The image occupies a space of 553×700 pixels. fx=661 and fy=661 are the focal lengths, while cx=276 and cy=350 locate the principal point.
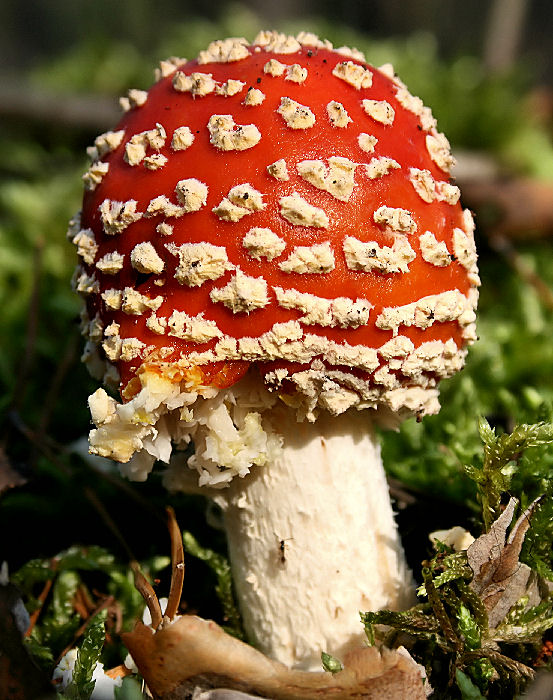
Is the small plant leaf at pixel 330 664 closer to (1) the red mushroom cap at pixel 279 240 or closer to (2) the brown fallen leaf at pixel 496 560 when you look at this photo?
(2) the brown fallen leaf at pixel 496 560

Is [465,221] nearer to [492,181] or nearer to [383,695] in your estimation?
[383,695]

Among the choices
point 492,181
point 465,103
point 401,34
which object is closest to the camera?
point 492,181

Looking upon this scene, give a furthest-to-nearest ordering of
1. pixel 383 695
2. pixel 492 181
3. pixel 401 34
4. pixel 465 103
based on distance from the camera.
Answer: pixel 401 34, pixel 465 103, pixel 492 181, pixel 383 695

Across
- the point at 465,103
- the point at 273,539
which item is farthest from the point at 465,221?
the point at 465,103

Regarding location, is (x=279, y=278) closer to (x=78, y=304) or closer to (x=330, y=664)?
(x=330, y=664)

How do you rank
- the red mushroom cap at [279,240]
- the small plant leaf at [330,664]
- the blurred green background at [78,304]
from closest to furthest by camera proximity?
1. the red mushroom cap at [279,240]
2. the small plant leaf at [330,664]
3. the blurred green background at [78,304]

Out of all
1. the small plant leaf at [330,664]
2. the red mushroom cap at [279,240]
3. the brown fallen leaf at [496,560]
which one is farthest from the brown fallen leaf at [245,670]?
the red mushroom cap at [279,240]

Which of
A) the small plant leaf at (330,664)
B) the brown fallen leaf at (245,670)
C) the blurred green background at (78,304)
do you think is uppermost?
the blurred green background at (78,304)
